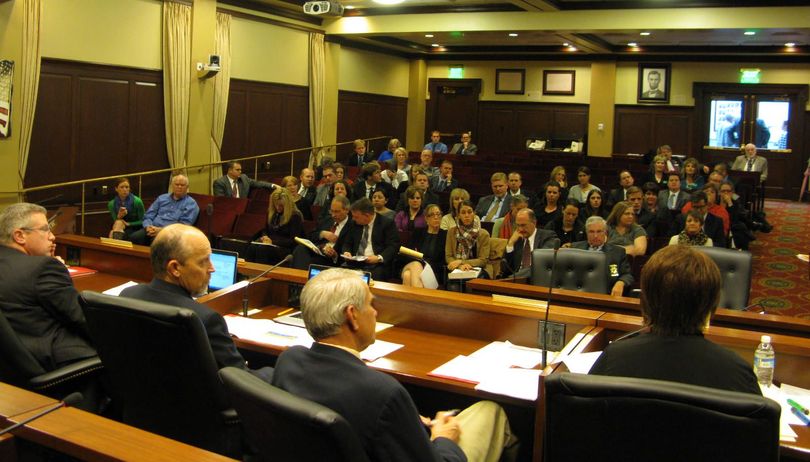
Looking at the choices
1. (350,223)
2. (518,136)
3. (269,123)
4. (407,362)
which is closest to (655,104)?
(518,136)

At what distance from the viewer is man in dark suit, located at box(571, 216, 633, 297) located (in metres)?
4.96

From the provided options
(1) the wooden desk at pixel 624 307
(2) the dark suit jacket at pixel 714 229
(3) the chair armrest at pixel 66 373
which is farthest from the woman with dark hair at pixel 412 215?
(3) the chair armrest at pixel 66 373

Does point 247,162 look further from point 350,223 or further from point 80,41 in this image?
point 350,223

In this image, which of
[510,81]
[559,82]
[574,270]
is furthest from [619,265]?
[510,81]

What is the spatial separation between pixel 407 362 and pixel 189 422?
88 cm

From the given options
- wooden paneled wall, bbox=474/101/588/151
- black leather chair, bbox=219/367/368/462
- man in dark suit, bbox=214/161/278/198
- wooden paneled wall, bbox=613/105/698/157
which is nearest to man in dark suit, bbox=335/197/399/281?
man in dark suit, bbox=214/161/278/198

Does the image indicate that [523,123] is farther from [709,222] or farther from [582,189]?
[709,222]

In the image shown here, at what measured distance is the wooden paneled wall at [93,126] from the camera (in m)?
8.98

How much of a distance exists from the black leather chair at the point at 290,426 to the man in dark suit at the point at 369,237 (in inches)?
173

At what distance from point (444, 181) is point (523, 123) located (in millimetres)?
7200

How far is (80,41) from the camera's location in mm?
9234

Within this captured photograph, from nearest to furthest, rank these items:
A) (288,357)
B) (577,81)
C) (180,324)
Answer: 1. (288,357)
2. (180,324)
3. (577,81)

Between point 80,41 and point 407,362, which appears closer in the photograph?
point 407,362

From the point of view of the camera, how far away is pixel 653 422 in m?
1.63
